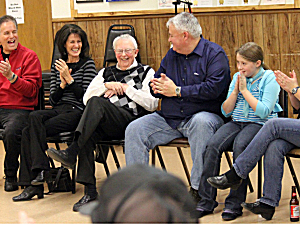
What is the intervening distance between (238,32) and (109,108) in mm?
2341

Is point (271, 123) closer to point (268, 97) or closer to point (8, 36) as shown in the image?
point (268, 97)

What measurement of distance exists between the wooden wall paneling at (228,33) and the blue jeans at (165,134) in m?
2.15

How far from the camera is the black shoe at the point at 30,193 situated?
3.27m

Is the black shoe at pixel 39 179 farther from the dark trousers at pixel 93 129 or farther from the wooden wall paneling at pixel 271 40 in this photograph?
the wooden wall paneling at pixel 271 40

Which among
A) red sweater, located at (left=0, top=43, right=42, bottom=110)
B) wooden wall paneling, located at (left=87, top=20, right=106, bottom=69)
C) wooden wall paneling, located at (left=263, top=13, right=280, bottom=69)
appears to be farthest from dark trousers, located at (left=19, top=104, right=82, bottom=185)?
wooden wall paneling, located at (left=263, top=13, right=280, bottom=69)

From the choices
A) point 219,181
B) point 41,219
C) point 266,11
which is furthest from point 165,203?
point 266,11

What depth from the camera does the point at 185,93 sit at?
2957 millimetres

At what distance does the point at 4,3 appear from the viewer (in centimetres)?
559

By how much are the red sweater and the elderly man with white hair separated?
21.5 inches

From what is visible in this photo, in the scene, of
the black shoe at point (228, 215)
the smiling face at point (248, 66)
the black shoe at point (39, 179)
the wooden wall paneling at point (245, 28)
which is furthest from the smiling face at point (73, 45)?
the wooden wall paneling at point (245, 28)

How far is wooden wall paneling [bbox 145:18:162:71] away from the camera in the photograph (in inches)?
199

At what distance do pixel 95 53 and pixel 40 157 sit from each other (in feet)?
7.46

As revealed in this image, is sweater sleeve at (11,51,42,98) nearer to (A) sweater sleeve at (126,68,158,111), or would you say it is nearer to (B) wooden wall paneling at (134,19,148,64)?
(A) sweater sleeve at (126,68,158,111)

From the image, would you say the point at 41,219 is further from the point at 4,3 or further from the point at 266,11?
the point at 4,3
